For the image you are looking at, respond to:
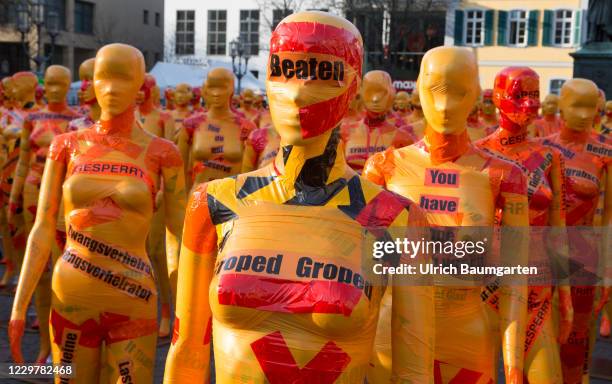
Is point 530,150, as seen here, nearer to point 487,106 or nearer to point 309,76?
point 309,76

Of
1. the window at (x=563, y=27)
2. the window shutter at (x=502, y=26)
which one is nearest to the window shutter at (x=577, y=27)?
the window at (x=563, y=27)

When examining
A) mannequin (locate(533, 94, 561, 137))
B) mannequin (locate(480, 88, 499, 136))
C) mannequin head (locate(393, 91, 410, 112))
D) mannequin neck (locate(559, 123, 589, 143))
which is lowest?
mannequin head (locate(393, 91, 410, 112))

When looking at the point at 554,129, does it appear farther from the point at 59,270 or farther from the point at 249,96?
the point at 59,270

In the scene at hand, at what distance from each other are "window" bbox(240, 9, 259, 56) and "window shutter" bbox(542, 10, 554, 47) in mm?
23952

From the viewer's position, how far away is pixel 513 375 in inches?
160

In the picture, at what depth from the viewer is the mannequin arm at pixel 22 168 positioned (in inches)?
309

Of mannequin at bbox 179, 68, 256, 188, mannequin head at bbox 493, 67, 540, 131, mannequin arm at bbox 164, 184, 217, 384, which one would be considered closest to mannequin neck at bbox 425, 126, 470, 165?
mannequin head at bbox 493, 67, 540, 131

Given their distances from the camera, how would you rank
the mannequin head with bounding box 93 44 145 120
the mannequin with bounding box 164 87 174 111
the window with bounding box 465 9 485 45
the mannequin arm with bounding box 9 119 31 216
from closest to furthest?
1. the mannequin head with bounding box 93 44 145 120
2. the mannequin arm with bounding box 9 119 31 216
3. the mannequin with bounding box 164 87 174 111
4. the window with bounding box 465 9 485 45

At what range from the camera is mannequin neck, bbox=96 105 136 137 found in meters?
5.18

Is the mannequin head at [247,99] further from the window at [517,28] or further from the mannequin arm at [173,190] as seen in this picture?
the window at [517,28]

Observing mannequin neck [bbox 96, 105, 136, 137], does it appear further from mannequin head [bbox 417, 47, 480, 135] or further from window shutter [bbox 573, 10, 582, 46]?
window shutter [bbox 573, 10, 582, 46]

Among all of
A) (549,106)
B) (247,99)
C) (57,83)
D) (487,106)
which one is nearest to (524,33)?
(247,99)

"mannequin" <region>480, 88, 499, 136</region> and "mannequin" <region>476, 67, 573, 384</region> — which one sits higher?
"mannequin" <region>476, 67, 573, 384</region>

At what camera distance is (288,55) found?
2.84m
